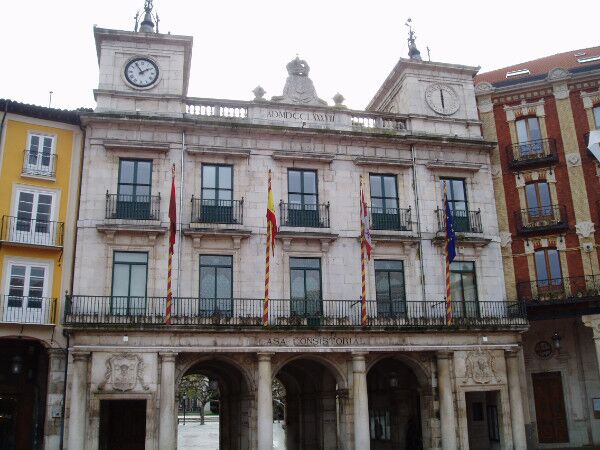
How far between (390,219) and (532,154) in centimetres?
738

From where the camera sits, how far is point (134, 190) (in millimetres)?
23484

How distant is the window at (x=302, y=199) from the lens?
959 inches

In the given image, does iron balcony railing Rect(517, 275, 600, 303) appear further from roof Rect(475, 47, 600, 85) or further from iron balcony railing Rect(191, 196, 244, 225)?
iron balcony railing Rect(191, 196, 244, 225)

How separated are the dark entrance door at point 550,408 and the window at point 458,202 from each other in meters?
7.10

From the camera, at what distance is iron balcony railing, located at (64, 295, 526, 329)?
70.9ft

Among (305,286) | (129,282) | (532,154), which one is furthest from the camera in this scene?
(532,154)

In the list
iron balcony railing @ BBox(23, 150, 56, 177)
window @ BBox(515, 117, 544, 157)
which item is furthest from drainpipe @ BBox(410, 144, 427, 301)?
iron balcony railing @ BBox(23, 150, 56, 177)

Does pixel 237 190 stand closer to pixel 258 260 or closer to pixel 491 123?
pixel 258 260

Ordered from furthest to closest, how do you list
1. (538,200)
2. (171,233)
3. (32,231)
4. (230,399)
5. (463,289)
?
(538,200), (230,399), (463,289), (32,231), (171,233)

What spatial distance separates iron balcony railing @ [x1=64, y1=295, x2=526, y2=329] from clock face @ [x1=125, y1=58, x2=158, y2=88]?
8.60m

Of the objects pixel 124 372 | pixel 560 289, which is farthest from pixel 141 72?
pixel 560 289

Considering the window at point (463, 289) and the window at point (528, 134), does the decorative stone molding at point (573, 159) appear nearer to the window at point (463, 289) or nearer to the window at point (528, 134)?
the window at point (528, 134)

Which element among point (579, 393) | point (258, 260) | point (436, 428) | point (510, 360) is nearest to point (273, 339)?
point (258, 260)

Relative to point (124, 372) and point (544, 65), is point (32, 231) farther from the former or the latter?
point (544, 65)
